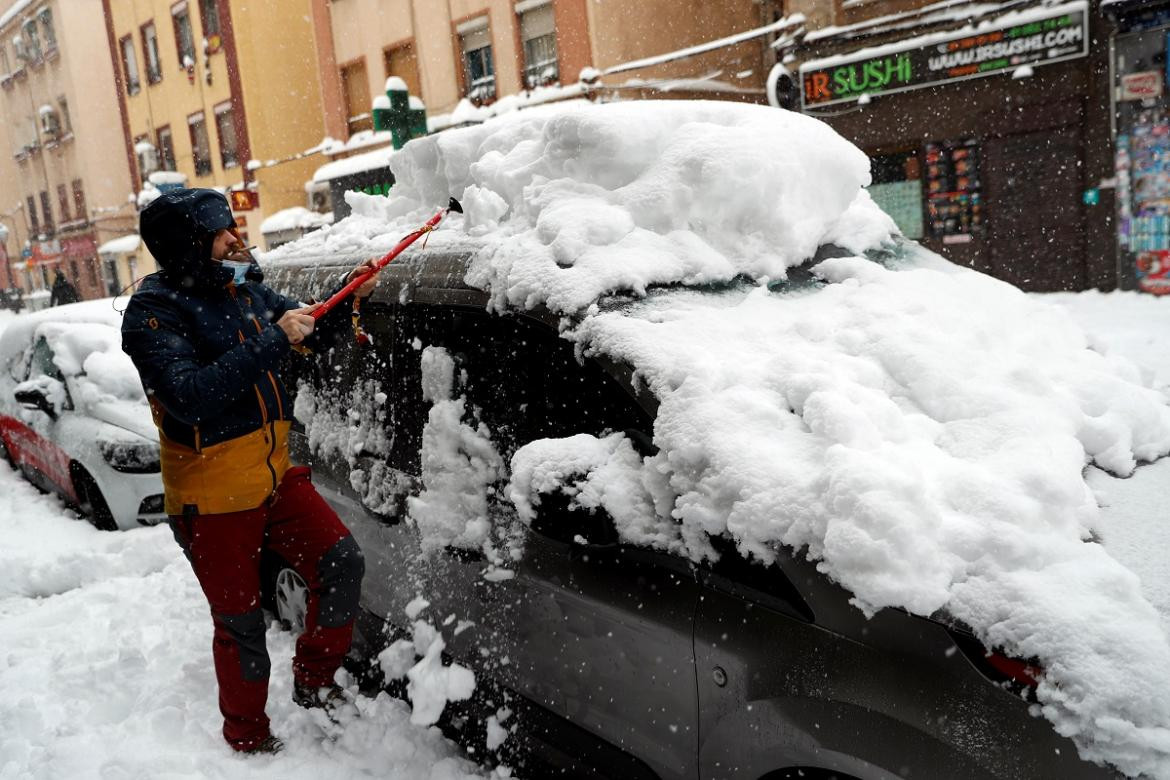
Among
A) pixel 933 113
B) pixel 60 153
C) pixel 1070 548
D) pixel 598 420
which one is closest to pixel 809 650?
pixel 1070 548

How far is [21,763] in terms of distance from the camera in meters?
2.89

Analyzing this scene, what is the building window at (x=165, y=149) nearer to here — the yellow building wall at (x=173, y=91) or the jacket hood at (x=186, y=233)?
the yellow building wall at (x=173, y=91)

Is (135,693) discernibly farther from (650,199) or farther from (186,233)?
(650,199)

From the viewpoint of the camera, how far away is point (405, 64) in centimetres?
1970

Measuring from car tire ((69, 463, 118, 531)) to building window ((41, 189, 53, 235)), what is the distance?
40399 millimetres

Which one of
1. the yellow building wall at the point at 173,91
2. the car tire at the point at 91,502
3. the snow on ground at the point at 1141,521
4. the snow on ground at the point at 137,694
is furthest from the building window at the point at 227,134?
the snow on ground at the point at 1141,521

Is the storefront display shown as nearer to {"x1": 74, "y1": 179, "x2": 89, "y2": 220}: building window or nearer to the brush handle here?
the brush handle

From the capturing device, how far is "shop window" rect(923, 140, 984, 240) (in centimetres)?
1302

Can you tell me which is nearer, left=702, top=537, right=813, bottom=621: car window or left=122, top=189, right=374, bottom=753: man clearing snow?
left=702, top=537, right=813, bottom=621: car window

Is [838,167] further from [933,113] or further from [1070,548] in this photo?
[933,113]

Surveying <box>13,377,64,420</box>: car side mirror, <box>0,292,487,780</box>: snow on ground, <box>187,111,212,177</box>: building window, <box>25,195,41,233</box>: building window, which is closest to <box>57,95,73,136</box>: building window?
<box>25,195,41,233</box>: building window

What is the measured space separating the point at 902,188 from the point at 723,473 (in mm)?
13265

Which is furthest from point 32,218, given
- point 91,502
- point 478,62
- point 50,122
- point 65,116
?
point 91,502

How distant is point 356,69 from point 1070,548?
21.8 metres
